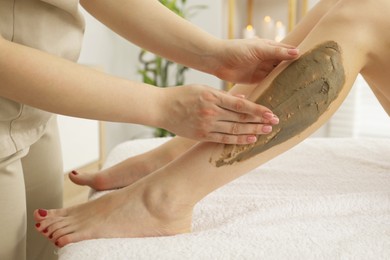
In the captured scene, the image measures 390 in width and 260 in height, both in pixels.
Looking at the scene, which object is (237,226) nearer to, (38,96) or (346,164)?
(38,96)

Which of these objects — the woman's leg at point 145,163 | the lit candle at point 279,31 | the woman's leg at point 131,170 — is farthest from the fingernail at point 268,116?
the lit candle at point 279,31

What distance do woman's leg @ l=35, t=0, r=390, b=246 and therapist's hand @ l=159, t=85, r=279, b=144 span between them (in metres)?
0.04

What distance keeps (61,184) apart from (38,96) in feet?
1.57

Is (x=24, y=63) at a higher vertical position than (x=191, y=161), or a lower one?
higher

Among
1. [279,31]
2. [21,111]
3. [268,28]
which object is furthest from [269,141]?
[268,28]

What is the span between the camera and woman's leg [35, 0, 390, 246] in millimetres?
909

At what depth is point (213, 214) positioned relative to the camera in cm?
98

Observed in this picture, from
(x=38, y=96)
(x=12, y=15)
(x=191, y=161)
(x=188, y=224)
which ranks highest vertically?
(x=12, y=15)

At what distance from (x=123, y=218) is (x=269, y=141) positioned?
0.32 metres

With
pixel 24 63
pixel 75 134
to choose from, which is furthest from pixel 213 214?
pixel 75 134

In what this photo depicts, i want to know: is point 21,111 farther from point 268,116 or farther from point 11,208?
point 268,116

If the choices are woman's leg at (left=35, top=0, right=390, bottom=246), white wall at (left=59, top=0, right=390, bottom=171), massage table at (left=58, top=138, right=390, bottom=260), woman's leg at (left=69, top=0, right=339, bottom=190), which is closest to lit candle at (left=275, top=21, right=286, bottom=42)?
white wall at (left=59, top=0, right=390, bottom=171)

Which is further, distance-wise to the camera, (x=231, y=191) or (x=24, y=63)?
(x=231, y=191)

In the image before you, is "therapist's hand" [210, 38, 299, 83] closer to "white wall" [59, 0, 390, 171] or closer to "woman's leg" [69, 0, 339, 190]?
"woman's leg" [69, 0, 339, 190]
